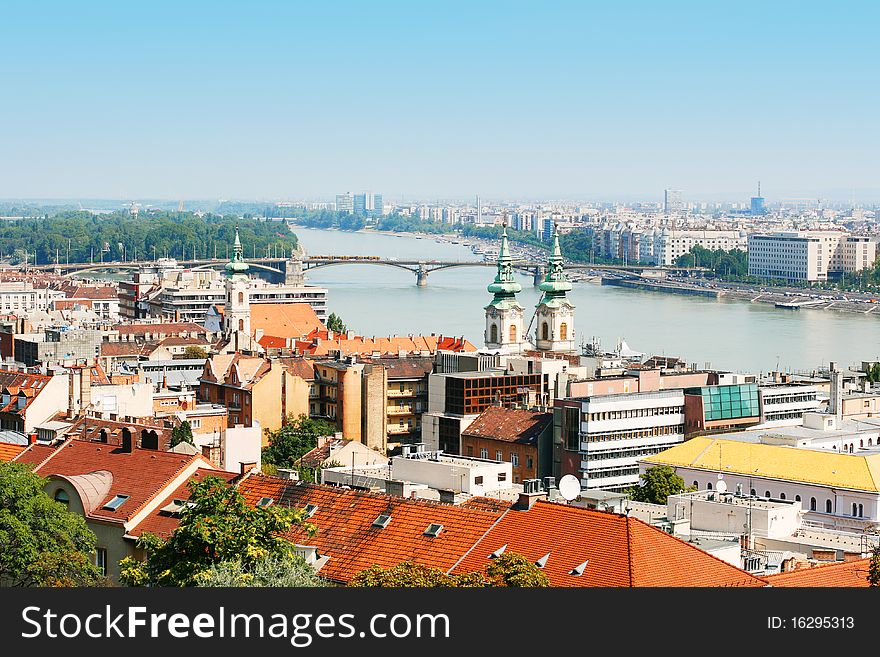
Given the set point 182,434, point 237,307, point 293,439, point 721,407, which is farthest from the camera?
point 237,307

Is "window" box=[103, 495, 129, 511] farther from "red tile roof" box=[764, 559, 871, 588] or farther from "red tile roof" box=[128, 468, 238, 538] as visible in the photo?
"red tile roof" box=[764, 559, 871, 588]

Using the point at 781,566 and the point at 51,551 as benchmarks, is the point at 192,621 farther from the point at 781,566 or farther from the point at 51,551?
the point at 781,566

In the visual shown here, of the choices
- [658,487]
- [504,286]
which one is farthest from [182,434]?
[504,286]

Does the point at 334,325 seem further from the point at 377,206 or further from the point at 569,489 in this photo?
the point at 377,206

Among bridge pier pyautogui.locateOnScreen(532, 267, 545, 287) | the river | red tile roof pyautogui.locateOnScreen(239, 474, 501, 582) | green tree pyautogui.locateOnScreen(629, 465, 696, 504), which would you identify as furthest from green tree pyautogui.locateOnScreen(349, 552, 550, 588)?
bridge pier pyautogui.locateOnScreen(532, 267, 545, 287)

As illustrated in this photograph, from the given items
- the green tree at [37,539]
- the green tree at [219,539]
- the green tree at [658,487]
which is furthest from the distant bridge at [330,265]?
the green tree at [219,539]
